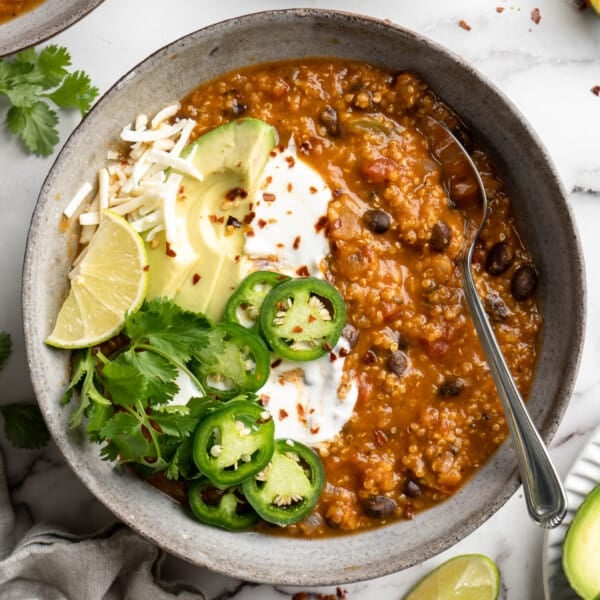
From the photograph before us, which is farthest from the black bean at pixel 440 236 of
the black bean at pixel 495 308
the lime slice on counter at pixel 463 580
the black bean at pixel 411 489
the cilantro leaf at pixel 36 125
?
the cilantro leaf at pixel 36 125

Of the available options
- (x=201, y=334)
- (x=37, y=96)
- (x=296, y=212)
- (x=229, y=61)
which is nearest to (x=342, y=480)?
(x=201, y=334)

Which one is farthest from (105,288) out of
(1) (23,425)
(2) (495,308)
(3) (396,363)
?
(2) (495,308)

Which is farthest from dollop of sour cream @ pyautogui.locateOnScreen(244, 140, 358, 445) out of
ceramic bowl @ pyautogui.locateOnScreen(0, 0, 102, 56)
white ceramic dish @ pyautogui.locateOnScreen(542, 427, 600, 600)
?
white ceramic dish @ pyautogui.locateOnScreen(542, 427, 600, 600)

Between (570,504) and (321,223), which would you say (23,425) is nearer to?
(321,223)

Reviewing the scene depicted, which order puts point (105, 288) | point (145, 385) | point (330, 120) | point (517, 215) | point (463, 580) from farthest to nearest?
1. point (463, 580)
2. point (517, 215)
3. point (330, 120)
4. point (105, 288)
5. point (145, 385)

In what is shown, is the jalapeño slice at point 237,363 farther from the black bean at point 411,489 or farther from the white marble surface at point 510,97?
the white marble surface at point 510,97

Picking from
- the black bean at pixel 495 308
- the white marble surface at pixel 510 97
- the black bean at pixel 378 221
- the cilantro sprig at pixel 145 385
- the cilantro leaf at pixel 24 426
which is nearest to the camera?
the cilantro sprig at pixel 145 385
